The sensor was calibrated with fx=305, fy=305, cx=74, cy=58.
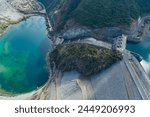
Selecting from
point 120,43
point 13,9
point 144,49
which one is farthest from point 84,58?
point 13,9

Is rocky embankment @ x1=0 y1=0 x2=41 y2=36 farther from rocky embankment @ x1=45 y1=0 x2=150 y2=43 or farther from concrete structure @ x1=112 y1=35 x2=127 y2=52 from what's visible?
concrete structure @ x1=112 y1=35 x2=127 y2=52

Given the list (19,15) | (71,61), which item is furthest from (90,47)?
(19,15)

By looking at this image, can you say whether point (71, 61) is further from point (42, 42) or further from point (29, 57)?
point (42, 42)

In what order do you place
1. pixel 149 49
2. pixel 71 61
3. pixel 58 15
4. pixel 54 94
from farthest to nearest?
pixel 58 15 < pixel 149 49 < pixel 71 61 < pixel 54 94

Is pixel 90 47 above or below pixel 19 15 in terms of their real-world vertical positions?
above

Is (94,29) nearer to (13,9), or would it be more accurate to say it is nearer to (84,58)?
(84,58)

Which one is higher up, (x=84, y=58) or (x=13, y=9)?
(x=84, y=58)
